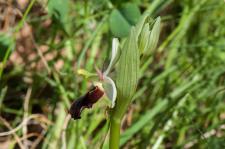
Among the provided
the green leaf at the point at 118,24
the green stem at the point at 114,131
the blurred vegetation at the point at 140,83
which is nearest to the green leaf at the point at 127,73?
the green stem at the point at 114,131

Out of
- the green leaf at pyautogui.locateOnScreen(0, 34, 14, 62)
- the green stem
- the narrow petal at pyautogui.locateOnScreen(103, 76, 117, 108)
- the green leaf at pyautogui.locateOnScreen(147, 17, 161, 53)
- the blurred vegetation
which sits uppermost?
the green leaf at pyautogui.locateOnScreen(0, 34, 14, 62)

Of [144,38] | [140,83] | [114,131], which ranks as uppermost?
[144,38]

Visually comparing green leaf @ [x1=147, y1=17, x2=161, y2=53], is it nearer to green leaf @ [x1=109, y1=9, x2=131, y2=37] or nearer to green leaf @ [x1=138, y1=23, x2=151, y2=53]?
green leaf @ [x1=138, y1=23, x2=151, y2=53]

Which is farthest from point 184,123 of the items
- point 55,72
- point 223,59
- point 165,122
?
point 55,72

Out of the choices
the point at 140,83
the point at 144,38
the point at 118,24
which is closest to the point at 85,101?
the point at 144,38

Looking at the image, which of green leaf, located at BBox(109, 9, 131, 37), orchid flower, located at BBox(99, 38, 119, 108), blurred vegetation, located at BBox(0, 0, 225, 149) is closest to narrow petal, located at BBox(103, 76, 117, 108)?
orchid flower, located at BBox(99, 38, 119, 108)

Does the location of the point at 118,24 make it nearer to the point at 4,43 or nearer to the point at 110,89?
the point at 4,43

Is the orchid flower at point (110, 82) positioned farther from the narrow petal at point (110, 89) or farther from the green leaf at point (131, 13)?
the green leaf at point (131, 13)
